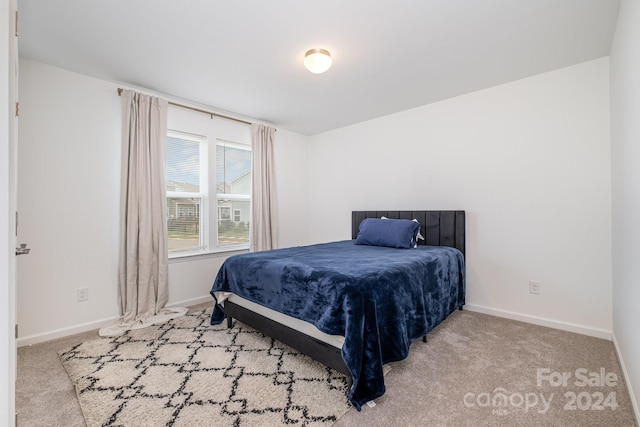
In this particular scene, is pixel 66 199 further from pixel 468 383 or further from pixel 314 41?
pixel 468 383

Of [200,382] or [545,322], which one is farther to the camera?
[545,322]

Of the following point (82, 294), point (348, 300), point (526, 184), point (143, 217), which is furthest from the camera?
point (143, 217)

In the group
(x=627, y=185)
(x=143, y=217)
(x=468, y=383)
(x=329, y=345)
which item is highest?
(x=627, y=185)

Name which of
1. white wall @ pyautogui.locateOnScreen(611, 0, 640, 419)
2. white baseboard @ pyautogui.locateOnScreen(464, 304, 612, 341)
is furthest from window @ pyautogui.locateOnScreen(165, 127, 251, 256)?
white wall @ pyautogui.locateOnScreen(611, 0, 640, 419)

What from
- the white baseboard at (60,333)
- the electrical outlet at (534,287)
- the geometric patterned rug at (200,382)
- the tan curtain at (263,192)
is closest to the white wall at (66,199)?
the white baseboard at (60,333)

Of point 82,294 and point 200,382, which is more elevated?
point 82,294

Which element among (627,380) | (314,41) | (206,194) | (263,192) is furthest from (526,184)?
(206,194)

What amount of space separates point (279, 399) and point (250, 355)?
1.92 ft

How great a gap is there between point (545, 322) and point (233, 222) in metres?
3.68

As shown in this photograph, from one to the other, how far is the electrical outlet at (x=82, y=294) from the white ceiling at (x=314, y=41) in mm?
2041

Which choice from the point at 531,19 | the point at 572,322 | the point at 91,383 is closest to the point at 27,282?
the point at 91,383

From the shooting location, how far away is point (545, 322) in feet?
8.80

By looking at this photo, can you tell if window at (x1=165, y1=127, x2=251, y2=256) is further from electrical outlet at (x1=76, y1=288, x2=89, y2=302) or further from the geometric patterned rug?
the geometric patterned rug

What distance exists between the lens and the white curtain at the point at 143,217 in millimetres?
2836
